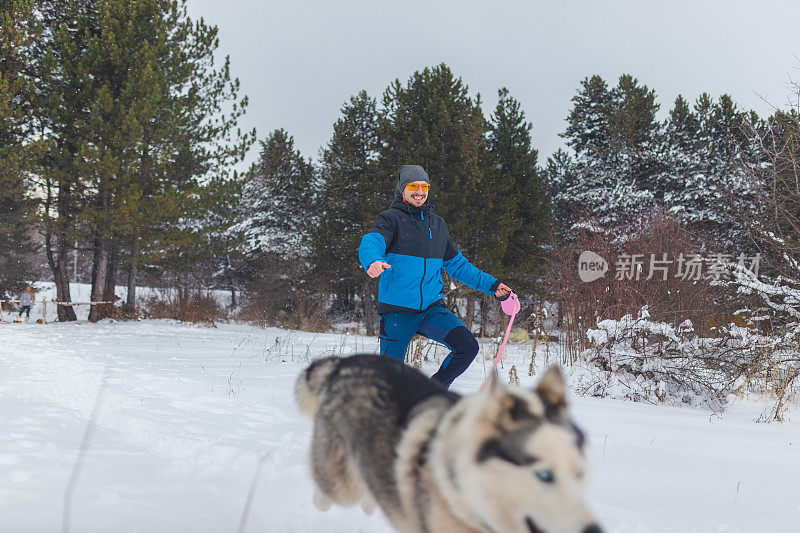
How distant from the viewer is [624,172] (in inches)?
1101

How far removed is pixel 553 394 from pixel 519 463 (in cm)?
27

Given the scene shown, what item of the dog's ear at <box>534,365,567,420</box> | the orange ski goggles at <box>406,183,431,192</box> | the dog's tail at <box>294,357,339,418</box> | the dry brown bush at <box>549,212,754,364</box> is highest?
the orange ski goggles at <box>406,183,431,192</box>

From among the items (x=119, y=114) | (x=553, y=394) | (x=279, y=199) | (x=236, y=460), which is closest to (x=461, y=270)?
(x=236, y=460)

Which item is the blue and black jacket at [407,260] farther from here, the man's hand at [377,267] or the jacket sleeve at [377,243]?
the man's hand at [377,267]

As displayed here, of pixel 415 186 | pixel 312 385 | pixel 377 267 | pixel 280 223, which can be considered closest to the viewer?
pixel 312 385

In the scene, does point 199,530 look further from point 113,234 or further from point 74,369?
point 113,234

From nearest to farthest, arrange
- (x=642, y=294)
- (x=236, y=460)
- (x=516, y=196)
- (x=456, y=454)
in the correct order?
(x=456, y=454) < (x=236, y=460) < (x=642, y=294) < (x=516, y=196)

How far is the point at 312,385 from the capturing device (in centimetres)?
260

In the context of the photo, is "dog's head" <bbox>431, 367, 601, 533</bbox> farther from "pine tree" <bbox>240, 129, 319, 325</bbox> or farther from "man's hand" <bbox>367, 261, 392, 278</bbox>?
"pine tree" <bbox>240, 129, 319, 325</bbox>

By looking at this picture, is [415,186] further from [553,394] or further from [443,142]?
[443,142]

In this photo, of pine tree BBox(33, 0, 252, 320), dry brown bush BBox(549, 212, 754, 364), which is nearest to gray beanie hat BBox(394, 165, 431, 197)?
dry brown bush BBox(549, 212, 754, 364)

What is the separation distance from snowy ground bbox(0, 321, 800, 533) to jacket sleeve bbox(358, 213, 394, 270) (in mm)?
1363

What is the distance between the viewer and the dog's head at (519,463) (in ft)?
4.33

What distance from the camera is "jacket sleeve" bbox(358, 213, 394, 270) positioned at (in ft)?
11.7
